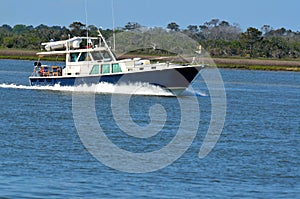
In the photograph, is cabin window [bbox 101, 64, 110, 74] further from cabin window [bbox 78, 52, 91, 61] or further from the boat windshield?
cabin window [bbox 78, 52, 91, 61]

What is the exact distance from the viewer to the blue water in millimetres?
22234

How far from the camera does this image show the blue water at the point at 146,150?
72.9 ft

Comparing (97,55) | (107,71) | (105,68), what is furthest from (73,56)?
(107,71)

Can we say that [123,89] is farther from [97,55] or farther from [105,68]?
[97,55]

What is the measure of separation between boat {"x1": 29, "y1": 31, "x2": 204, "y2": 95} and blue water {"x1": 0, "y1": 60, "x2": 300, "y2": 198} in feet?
12.6

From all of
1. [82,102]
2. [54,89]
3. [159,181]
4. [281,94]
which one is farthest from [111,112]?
[281,94]

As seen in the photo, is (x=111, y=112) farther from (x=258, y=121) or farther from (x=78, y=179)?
(x=78, y=179)

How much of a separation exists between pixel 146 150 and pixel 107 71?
69.7 ft

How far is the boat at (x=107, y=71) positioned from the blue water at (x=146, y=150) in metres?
3.84

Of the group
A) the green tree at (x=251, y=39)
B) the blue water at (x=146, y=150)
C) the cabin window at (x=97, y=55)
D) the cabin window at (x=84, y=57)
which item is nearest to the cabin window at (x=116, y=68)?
the cabin window at (x=97, y=55)

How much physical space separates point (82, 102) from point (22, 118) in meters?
9.54

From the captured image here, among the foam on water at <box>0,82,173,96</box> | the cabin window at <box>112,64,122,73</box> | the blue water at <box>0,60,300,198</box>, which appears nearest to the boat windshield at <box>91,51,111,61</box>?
the foam on water at <box>0,82,173,96</box>

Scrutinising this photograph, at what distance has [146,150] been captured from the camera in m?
28.8

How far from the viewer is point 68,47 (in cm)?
5341
